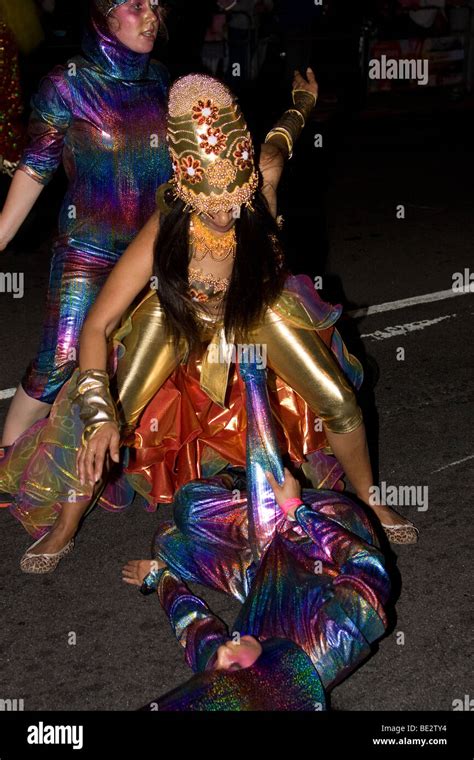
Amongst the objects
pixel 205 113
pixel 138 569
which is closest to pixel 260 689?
pixel 138 569

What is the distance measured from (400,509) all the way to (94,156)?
170cm

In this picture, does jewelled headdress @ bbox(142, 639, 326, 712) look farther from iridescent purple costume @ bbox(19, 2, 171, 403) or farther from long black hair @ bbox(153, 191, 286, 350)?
iridescent purple costume @ bbox(19, 2, 171, 403)

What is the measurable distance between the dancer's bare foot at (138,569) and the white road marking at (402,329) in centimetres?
255

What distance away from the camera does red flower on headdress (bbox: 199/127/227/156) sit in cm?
326

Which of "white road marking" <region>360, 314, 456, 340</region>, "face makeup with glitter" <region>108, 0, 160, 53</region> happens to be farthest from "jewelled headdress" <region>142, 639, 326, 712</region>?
"white road marking" <region>360, 314, 456, 340</region>

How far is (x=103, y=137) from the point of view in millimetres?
3805

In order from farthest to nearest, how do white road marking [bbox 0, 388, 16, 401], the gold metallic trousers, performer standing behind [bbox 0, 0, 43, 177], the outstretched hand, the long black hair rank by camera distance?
white road marking [bbox 0, 388, 16, 401] → performer standing behind [bbox 0, 0, 43, 177] → the outstretched hand → the gold metallic trousers → the long black hair

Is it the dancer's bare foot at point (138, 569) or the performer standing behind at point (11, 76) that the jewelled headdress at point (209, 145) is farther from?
the performer standing behind at point (11, 76)

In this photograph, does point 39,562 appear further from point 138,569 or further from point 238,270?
point 238,270

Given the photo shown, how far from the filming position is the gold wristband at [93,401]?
3.22 meters

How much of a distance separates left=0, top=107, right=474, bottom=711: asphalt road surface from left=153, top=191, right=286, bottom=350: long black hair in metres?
0.92
